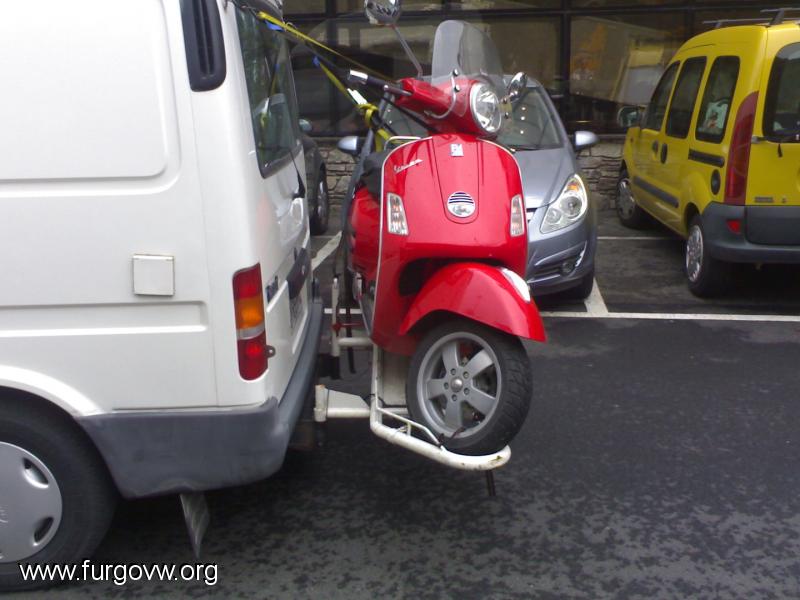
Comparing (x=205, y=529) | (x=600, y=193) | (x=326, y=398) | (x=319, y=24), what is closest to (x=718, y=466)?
(x=326, y=398)

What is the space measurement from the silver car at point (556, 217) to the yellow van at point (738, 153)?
0.84m

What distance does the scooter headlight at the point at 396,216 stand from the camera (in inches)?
143

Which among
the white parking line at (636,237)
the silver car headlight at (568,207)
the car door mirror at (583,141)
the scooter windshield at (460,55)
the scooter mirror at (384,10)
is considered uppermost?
the scooter mirror at (384,10)

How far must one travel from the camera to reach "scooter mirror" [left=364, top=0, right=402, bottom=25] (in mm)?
3699

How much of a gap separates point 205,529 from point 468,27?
244cm

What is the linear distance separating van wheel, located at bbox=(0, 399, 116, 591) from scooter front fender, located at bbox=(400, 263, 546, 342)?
1.27m

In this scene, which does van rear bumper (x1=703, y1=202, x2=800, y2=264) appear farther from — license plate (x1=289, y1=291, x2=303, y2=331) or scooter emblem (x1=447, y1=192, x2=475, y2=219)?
license plate (x1=289, y1=291, x2=303, y2=331)

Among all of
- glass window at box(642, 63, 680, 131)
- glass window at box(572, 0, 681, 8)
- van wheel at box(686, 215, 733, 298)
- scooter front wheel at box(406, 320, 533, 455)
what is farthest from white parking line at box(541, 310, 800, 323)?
glass window at box(572, 0, 681, 8)

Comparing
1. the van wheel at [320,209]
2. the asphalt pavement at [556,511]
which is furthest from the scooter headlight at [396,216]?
the van wheel at [320,209]

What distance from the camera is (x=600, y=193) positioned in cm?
1083

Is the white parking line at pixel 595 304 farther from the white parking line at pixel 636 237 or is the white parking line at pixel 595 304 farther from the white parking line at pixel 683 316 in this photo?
the white parking line at pixel 636 237

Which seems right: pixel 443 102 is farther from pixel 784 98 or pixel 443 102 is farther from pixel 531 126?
pixel 531 126

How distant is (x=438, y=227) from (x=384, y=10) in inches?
35.9

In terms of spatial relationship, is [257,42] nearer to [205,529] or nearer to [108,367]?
[108,367]
